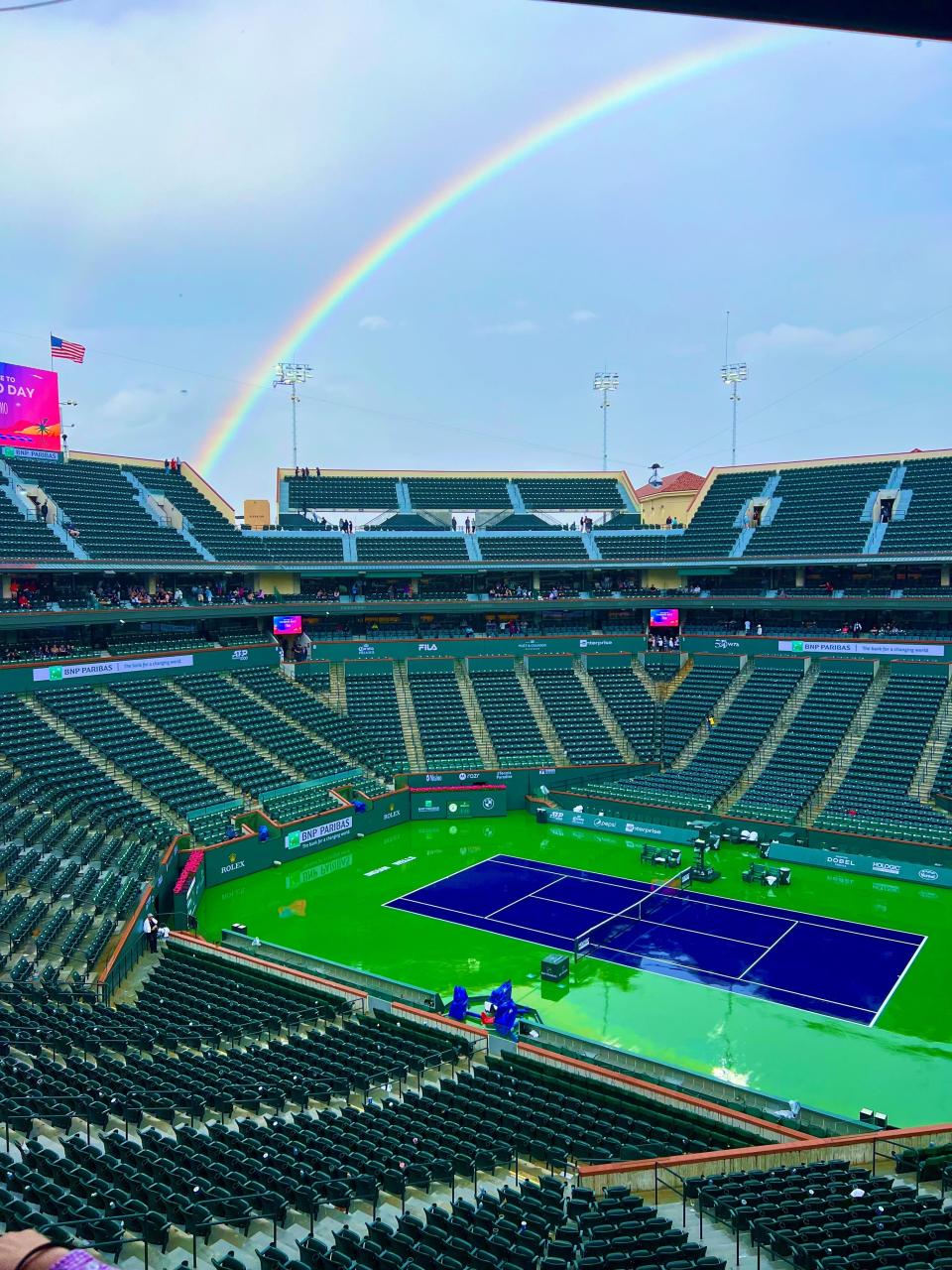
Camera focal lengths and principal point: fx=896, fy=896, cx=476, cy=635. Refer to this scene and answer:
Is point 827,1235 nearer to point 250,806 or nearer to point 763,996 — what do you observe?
point 763,996

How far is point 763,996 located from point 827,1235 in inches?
575

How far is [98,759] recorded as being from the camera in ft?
124

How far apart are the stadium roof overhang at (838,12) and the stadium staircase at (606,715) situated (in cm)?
4416

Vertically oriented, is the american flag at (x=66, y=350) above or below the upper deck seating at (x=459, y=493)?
above

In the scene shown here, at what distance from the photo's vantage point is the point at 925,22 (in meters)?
5.69

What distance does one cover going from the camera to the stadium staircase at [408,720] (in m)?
47.1

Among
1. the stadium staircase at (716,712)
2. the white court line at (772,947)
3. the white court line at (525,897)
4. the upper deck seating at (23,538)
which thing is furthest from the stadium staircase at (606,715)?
→ the upper deck seating at (23,538)

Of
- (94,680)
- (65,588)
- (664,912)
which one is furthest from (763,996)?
(65,588)

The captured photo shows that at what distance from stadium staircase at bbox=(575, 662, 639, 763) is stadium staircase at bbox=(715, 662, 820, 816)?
19.9ft

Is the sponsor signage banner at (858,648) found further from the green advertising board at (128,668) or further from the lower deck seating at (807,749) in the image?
the green advertising board at (128,668)

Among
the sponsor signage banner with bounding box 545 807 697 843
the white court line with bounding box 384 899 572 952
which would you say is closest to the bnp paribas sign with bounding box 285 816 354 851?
the white court line with bounding box 384 899 572 952

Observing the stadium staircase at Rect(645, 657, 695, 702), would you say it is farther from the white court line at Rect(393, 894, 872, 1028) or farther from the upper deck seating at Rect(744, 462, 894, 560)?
the white court line at Rect(393, 894, 872, 1028)

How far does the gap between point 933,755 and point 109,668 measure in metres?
39.3

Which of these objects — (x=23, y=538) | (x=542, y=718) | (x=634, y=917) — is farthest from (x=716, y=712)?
(x=23, y=538)
